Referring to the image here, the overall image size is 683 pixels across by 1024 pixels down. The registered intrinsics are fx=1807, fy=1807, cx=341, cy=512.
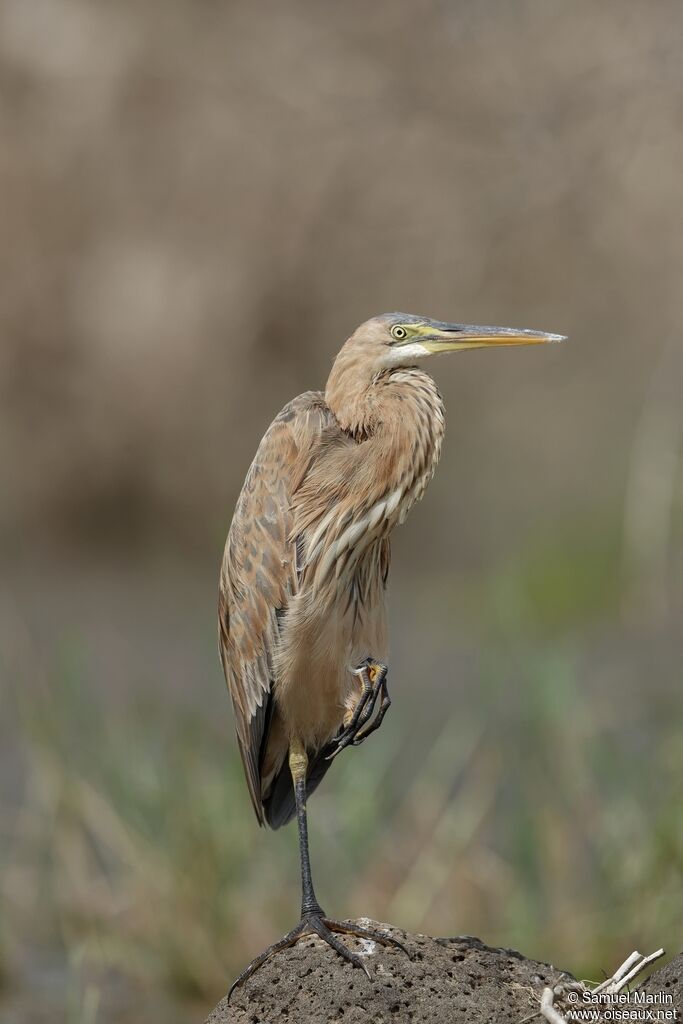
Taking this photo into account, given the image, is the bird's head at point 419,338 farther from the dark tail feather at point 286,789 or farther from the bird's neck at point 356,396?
the dark tail feather at point 286,789

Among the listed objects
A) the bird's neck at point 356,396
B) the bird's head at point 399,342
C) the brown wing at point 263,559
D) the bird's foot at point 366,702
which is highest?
the bird's head at point 399,342

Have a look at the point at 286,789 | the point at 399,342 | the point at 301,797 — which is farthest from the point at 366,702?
the point at 399,342

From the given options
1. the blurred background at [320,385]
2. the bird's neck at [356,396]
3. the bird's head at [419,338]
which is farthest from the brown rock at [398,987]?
the blurred background at [320,385]

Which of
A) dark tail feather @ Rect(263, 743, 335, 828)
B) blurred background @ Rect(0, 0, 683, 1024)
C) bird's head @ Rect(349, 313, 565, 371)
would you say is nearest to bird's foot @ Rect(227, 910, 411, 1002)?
dark tail feather @ Rect(263, 743, 335, 828)

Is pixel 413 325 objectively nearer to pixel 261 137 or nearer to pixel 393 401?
pixel 393 401

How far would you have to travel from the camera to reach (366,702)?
4.64 metres

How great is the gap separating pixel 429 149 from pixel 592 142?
7.96 feet

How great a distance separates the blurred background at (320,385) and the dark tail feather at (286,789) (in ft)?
3.48

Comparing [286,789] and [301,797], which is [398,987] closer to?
[301,797]

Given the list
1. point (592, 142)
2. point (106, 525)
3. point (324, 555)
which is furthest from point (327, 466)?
point (106, 525)

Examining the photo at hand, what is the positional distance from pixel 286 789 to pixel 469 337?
4.59 feet

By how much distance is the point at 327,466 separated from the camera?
4.69 m

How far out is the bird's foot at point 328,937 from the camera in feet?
13.5

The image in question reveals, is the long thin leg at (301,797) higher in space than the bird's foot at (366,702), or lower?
lower
